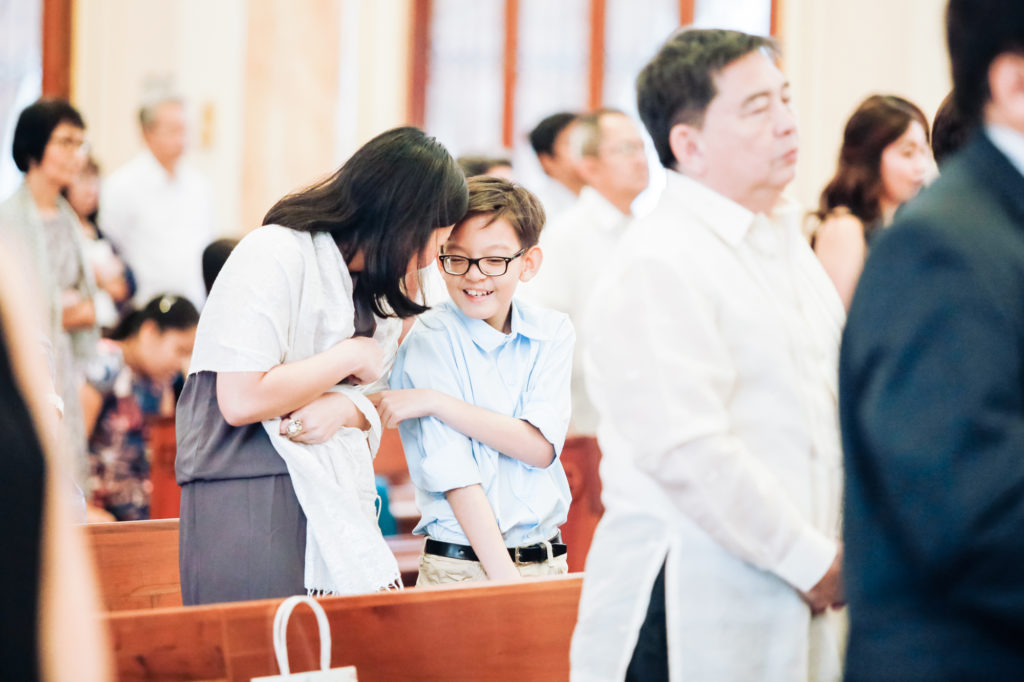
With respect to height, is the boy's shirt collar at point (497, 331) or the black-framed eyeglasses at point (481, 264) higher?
the black-framed eyeglasses at point (481, 264)

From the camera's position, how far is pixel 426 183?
2305mm

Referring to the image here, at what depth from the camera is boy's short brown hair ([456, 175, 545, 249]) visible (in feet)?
8.33

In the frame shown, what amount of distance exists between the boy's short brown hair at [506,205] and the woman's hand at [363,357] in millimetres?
391

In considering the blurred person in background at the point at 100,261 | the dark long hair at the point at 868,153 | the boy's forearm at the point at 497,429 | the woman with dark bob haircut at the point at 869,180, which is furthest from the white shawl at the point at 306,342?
the blurred person in background at the point at 100,261

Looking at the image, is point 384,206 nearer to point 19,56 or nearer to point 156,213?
point 156,213

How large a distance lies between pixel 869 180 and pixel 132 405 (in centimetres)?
307

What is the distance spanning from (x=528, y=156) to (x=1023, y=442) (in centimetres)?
753

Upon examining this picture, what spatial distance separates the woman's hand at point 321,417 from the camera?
2.25 meters

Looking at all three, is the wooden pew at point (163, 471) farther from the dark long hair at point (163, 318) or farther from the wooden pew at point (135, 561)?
the wooden pew at point (135, 561)

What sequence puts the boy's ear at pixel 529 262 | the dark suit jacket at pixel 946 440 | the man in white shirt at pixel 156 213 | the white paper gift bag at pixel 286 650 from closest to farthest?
the dark suit jacket at pixel 946 440, the white paper gift bag at pixel 286 650, the boy's ear at pixel 529 262, the man in white shirt at pixel 156 213

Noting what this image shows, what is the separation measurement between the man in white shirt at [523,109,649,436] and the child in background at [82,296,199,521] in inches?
57.0

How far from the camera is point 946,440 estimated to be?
1.14 metres

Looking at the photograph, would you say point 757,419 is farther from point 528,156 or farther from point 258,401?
point 528,156

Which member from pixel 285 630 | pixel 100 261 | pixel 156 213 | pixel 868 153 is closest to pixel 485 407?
pixel 285 630
